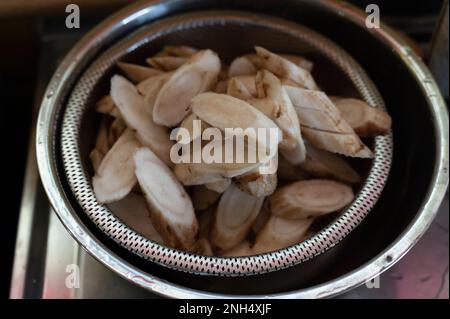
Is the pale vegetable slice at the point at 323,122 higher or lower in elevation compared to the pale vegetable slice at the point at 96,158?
higher

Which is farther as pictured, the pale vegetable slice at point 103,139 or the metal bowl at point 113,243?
the pale vegetable slice at point 103,139

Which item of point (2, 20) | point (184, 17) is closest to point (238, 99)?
point (184, 17)

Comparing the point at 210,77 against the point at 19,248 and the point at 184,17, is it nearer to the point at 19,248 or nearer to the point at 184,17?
the point at 184,17

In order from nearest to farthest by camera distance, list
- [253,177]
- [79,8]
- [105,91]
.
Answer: [253,177] < [105,91] < [79,8]

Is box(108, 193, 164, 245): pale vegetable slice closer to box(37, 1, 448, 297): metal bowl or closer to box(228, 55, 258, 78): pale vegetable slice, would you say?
box(37, 1, 448, 297): metal bowl

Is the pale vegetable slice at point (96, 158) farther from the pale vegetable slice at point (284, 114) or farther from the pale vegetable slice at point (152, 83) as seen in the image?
the pale vegetable slice at point (284, 114)

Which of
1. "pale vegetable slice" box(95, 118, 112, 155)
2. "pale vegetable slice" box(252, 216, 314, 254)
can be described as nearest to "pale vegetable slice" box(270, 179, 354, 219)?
"pale vegetable slice" box(252, 216, 314, 254)

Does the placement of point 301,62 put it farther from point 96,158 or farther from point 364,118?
point 96,158

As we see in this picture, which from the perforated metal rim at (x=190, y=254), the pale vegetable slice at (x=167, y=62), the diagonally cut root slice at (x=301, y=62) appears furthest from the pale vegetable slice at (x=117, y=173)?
the diagonally cut root slice at (x=301, y=62)
